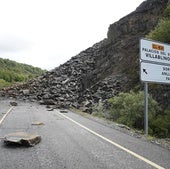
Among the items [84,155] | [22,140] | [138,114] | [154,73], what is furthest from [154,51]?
[84,155]

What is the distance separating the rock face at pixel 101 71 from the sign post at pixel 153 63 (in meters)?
22.1

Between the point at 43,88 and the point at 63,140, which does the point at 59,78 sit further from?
the point at 63,140

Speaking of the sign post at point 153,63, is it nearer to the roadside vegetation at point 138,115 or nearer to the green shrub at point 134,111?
the roadside vegetation at point 138,115

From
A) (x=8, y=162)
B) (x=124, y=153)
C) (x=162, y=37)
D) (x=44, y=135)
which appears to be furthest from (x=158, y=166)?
(x=162, y=37)

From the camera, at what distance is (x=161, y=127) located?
22516 mm

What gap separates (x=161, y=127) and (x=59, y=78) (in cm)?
3896

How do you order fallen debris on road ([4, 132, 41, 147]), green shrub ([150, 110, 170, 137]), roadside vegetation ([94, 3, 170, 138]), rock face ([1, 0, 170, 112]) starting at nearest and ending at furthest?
fallen debris on road ([4, 132, 41, 147]) → green shrub ([150, 110, 170, 137]) → roadside vegetation ([94, 3, 170, 138]) → rock face ([1, 0, 170, 112])

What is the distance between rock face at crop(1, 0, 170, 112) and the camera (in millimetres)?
43250

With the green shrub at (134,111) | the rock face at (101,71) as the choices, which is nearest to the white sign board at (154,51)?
the green shrub at (134,111)

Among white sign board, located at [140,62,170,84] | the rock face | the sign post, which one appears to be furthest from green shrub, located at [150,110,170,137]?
the rock face

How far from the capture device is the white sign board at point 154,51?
15805mm

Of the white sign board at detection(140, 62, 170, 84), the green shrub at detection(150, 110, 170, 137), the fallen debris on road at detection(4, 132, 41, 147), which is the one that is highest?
the white sign board at detection(140, 62, 170, 84)

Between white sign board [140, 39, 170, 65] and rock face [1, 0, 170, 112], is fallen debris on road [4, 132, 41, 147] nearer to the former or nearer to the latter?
white sign board [140, 39, 170, 65]

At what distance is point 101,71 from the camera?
53.7 metres
